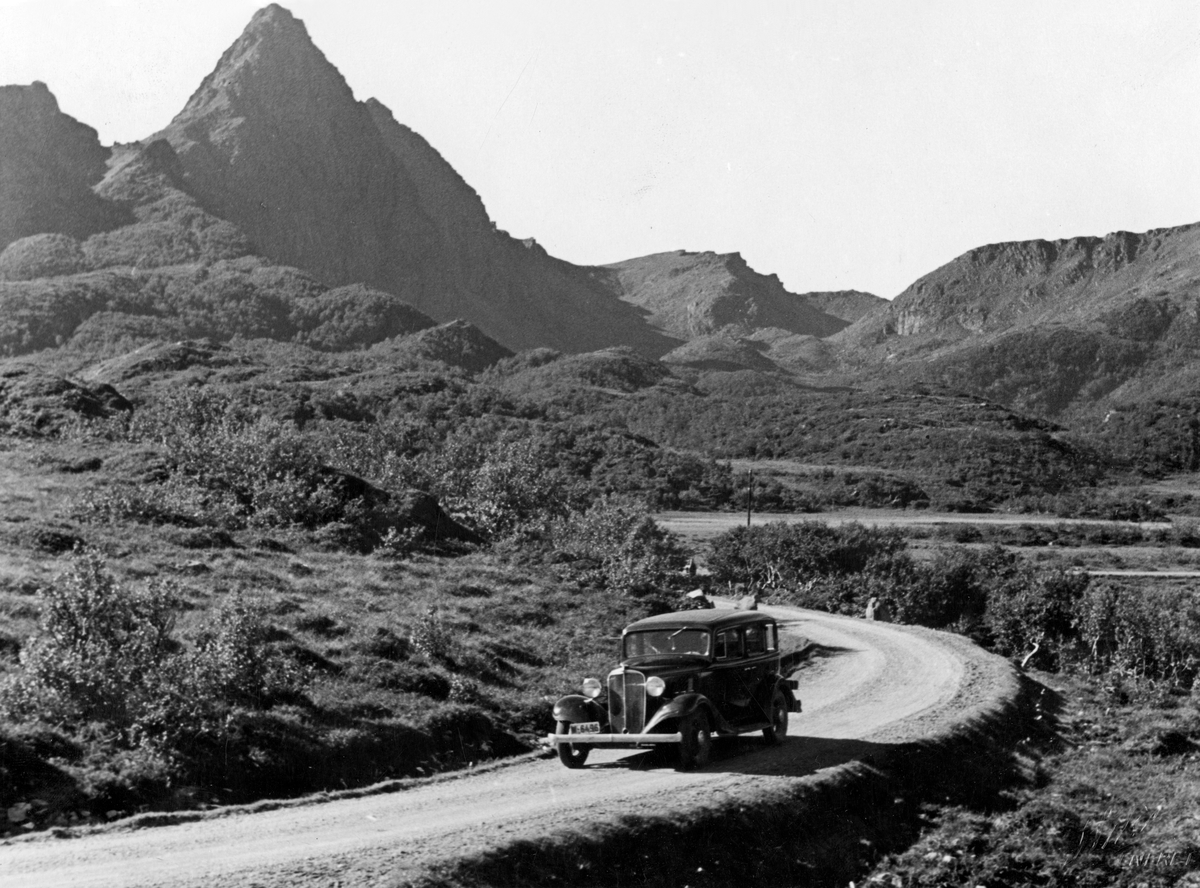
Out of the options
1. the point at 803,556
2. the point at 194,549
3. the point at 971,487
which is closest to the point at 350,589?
the point at 194,549

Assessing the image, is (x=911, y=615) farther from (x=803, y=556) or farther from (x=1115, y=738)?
(x=1115, y=738)

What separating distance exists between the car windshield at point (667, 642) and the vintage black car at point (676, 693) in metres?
0.02

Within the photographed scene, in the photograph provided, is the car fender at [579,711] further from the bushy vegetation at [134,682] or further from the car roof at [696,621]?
the bushy vegetation at [134,682]

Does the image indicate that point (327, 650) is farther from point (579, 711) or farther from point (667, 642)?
point (667, 642)

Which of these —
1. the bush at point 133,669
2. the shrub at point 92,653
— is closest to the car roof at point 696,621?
the bush at point 133,669

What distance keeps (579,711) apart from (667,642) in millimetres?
1699

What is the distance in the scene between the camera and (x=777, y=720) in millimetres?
20594

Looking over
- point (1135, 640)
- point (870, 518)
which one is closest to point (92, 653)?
point (1135, 640)

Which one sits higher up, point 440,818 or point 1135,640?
point 440,818

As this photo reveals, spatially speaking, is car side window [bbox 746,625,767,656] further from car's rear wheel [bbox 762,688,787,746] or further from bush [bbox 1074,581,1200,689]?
bush [bbox 1074,581,1200,689]

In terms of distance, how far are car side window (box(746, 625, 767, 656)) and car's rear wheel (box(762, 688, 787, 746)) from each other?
0.81 meters

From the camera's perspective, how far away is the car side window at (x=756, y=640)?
1978 cm

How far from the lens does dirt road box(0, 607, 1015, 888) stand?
1278cm

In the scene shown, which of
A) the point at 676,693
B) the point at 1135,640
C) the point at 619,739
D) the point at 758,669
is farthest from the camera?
the point at 1135,640
